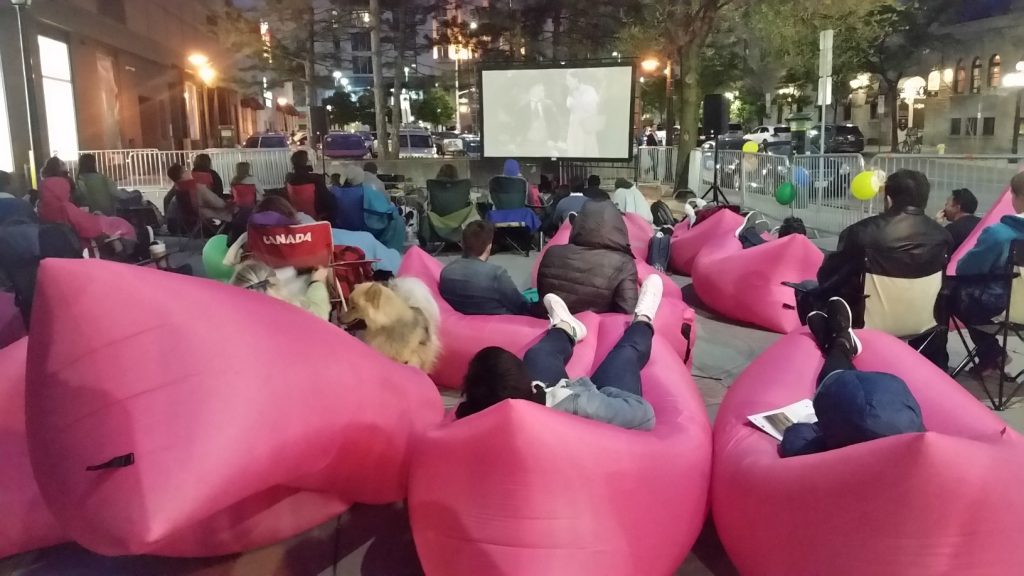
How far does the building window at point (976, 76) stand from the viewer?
91.5 ft

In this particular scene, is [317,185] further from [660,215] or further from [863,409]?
[863,409]

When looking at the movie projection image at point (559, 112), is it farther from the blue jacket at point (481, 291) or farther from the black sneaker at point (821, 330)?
the black sneaker at point (821, 330)

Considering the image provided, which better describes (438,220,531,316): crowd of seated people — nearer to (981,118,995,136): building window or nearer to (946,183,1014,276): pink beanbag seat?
(946,183,1014,276): pink beanbag seat

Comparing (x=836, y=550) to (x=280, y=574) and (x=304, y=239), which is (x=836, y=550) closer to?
(x=280, y=574)

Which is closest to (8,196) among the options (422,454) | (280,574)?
(280,574)

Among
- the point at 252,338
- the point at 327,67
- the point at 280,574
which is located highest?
the point at 327,67

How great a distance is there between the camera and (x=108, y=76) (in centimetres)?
1531

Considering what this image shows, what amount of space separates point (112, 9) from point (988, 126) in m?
26.8

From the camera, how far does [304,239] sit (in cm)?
366

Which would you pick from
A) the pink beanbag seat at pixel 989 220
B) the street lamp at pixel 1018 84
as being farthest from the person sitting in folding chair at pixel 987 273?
the street lamp at pixel 1018 84

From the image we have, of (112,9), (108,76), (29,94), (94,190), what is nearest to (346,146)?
(108,76)

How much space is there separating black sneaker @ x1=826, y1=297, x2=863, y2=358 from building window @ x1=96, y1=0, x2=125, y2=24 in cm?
1493

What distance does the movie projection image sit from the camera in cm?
1180

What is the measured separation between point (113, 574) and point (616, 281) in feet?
7.99
